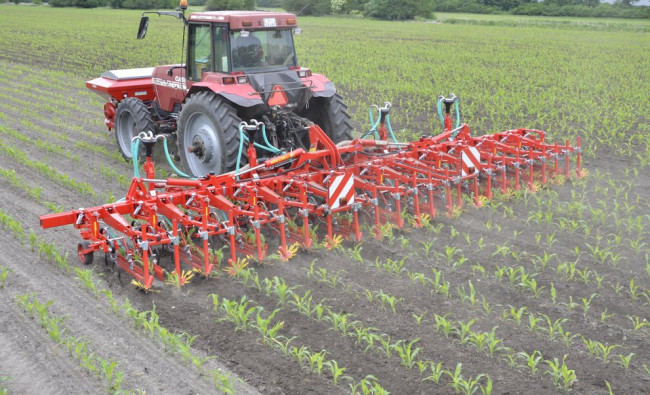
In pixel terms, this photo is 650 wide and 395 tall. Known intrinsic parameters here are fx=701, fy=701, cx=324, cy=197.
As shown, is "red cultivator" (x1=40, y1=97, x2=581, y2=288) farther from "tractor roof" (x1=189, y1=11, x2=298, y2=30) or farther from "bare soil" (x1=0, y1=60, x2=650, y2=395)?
"tractor roof" (x1=189, y1=11, x2=298, y2=30)

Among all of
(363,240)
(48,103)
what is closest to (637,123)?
(363,240)

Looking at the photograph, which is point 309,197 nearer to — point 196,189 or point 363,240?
point 363,240

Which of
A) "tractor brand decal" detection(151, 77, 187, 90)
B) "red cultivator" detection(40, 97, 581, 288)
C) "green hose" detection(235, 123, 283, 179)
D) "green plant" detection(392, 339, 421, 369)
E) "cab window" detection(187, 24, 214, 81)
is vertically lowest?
"green plant" detection(392, 339, 421, 369)

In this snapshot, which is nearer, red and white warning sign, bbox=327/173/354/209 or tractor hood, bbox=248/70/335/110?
red and white warning sign, bbox=327/173/354/209

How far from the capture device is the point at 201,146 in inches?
295

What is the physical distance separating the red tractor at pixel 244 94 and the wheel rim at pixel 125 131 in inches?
Result: 51.5

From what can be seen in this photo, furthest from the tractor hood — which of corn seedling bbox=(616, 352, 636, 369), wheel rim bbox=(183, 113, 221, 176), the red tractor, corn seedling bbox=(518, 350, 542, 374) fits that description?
corn seedling bbox=(616, 352, 636, 369)

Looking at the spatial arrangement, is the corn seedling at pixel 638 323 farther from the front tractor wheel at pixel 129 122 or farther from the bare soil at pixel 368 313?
the front tractor wheel at pixel 129 122

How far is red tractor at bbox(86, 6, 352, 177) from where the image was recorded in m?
7.18

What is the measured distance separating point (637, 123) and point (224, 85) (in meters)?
7.69

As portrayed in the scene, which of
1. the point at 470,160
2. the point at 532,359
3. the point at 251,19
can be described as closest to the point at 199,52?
the point at 251,19

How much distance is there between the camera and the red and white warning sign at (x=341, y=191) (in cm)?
628

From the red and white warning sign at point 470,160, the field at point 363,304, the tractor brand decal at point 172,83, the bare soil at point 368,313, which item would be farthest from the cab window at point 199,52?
the red and white warning sign at point 470,160

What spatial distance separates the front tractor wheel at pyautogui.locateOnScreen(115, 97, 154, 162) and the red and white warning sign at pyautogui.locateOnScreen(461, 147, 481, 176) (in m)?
3.86
